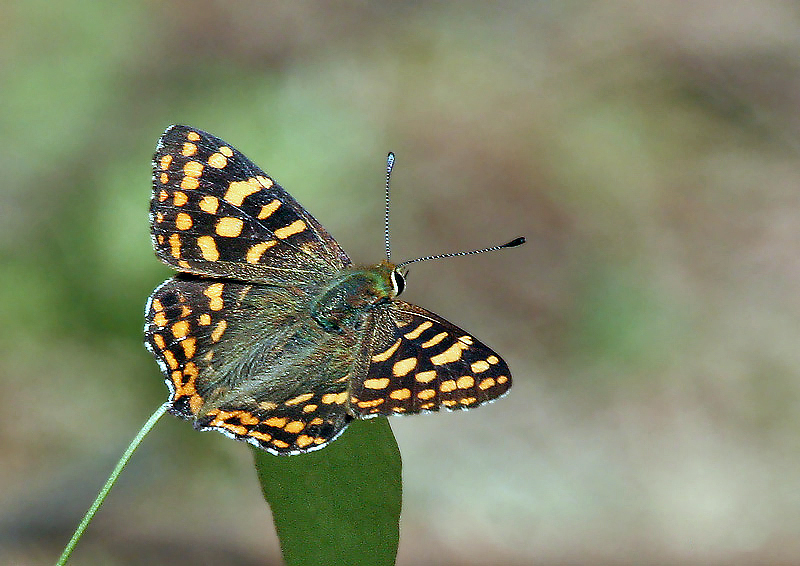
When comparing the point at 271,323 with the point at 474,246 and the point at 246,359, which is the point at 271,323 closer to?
the point at 246,359

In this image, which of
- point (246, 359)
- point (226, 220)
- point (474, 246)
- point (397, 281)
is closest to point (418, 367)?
point (397, 281)

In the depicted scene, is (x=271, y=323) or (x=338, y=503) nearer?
(x=338, y=503)

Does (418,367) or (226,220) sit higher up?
(226,220)

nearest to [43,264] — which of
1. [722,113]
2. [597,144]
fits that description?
[597,144]

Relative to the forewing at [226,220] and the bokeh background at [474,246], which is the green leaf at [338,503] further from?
the bokeh background at [474,246]

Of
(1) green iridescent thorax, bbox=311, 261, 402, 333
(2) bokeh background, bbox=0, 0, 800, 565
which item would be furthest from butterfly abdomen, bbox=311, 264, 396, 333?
(2) bokeh background, bbox=0, 0, 800, 565

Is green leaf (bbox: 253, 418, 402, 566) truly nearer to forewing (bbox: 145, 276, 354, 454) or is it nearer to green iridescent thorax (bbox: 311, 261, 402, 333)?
forewing (bbox: 145, 276, 354, 454)
